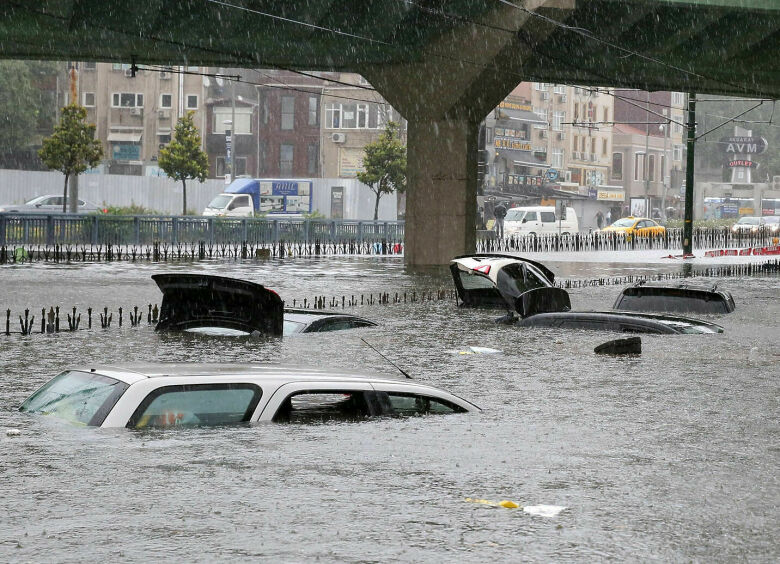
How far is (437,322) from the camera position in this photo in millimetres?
23094

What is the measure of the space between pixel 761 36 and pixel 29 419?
93.8ft

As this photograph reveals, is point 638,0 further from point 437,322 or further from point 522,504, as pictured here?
point 522,504

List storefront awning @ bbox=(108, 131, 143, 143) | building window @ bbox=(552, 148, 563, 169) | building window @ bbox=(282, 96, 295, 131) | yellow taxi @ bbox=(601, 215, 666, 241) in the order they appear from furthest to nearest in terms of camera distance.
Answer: building window @ bbox=(552, 148, 563, 169), building window @ bbox=(282, 96, 295, 131), storefront awning @ bbox=(108, 131, 143, 143), yellow taxi @ bbox=(601, 215, 666, 241)

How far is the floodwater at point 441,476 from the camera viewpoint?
23.6 ft

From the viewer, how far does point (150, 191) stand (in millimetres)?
70938

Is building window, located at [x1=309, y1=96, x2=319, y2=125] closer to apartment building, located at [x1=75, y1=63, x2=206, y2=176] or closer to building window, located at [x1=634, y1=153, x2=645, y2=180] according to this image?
apartment building, located at [x1=75, y1=63, x2=206, y2=176]

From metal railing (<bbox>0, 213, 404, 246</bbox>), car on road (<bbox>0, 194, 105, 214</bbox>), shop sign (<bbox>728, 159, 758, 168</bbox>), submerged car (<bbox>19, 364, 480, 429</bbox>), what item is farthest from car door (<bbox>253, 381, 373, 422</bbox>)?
shop sign (<bbox>728, 159, 758, 168</bbox>)

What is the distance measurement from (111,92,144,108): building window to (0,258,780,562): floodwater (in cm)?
7185

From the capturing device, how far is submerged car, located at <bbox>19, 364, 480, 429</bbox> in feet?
31.3

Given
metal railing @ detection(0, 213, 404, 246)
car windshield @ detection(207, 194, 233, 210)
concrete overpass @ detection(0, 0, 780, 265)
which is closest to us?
concrete overpass @ detection(0, 0, 780, 265)

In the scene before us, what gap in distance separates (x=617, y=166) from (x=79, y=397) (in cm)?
10318

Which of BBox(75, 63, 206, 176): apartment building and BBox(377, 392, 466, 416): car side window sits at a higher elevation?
BBox(75, 63, 206, 176): apartment building

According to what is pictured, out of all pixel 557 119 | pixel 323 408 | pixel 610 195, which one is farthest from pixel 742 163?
pixel 323 408

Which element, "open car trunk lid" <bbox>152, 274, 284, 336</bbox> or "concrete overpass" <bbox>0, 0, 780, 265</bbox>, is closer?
"open car trunk lid" <bbox>152, 274, 284, 336</bbox>
